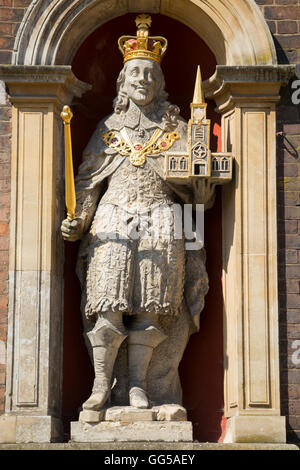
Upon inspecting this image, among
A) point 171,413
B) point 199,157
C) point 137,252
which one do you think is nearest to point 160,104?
point 199,157

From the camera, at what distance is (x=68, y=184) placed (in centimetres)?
959

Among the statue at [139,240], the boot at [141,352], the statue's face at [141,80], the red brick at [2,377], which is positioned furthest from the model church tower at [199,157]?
the red brick at [2,377]

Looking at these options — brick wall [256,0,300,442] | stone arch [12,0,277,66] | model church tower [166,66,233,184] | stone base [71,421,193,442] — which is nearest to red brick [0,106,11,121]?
stone arch [12,0,277,66]

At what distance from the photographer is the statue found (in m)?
9.64

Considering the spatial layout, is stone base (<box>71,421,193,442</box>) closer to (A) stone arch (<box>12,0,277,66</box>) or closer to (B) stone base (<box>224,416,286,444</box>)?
(B) stone base (<box>224,416,286,444</box>)

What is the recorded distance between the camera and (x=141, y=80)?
1008cm

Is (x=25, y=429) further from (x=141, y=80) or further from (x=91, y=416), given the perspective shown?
(x=141, y=80)

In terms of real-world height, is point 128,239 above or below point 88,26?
below

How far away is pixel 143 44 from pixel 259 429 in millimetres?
3146

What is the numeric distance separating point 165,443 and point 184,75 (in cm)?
319

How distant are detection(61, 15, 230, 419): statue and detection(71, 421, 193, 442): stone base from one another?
19 cm

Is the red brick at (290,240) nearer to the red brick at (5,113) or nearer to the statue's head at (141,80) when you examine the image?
the statue's head at (141,80)

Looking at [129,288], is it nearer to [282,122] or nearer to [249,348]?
[249,348]

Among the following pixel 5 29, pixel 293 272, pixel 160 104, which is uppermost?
pixel 5 29
